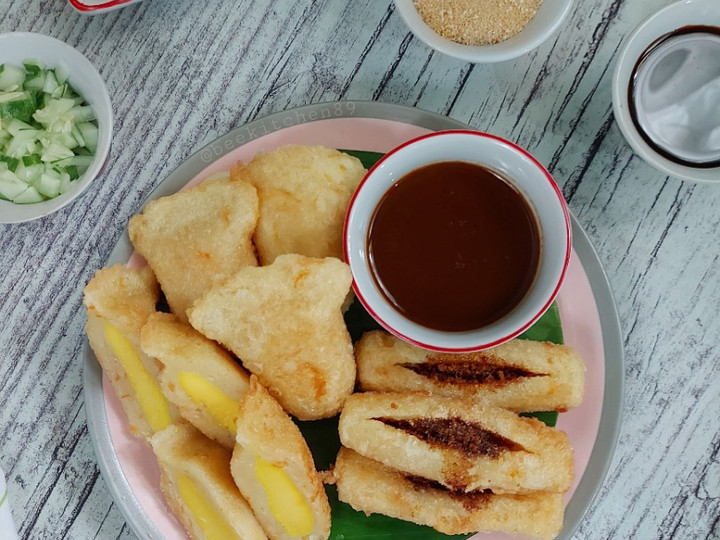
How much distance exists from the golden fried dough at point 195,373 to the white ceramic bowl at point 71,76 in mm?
441

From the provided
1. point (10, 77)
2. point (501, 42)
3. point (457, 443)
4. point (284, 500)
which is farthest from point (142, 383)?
point (501, 42)

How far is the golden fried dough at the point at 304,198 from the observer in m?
1.71

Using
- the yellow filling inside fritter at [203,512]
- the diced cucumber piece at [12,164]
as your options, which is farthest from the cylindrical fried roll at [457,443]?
the diced cucumber piece at [12,164]

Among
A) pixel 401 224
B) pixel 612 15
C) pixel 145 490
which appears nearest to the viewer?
pixel 401 224

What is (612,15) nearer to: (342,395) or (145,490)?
(342,395)

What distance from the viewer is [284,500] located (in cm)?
167

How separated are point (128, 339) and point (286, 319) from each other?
1.41 feet

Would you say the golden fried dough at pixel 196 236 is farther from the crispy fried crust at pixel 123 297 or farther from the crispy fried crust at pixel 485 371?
the crispy fried crust at pixel 485 371

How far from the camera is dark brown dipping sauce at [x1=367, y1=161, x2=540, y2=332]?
1710 millimetres

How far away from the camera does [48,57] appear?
1885 mm

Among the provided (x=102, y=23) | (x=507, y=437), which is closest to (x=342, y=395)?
(x=507, y=437)

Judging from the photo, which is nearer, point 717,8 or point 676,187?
point 717,8

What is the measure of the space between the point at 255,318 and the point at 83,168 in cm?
70

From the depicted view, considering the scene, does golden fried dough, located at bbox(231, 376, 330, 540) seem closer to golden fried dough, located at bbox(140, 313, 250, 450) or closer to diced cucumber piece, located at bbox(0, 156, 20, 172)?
golden fried dough, located at bbox(140, 313, 250, 450)
